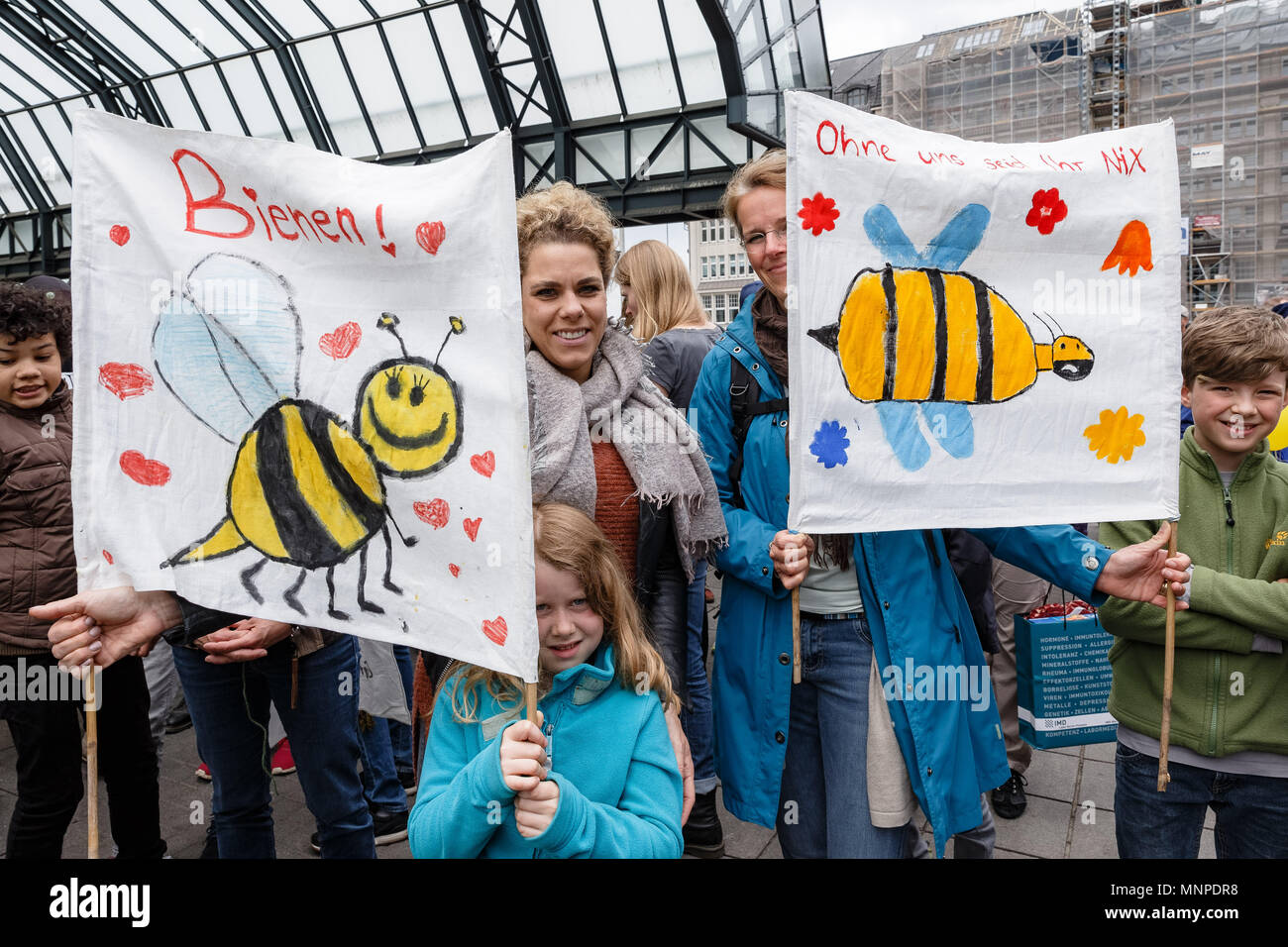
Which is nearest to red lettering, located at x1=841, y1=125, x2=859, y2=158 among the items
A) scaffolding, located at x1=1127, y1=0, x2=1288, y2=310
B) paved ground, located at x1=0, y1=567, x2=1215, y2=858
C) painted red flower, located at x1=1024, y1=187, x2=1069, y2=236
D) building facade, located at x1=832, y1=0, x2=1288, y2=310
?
painted red flower, located at x1=1024, y1=187, x2=1069, y2=236

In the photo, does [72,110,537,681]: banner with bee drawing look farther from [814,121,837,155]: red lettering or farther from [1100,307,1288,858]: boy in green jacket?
[1100,307,1288,858]: boy in green jacket

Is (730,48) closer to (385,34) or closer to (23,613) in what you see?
(385,34)

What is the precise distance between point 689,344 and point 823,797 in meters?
2.00

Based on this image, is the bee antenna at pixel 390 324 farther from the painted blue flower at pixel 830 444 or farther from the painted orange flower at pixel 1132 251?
the painted orange flower at pixel 1132 251

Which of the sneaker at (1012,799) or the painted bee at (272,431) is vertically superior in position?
the painted bee at (272,431)

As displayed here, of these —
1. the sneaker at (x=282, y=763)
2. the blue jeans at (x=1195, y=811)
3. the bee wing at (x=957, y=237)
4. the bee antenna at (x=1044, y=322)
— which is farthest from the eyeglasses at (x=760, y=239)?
the sneaker at (x=282, y=763)

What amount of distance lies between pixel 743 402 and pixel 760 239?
38 cm

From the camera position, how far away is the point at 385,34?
35.7 feet

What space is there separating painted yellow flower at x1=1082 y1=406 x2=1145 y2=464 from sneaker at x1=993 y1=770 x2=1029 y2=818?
177 centimetres

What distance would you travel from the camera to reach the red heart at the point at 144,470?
1716 millimetres

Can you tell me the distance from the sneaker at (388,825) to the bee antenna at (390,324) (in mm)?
2141

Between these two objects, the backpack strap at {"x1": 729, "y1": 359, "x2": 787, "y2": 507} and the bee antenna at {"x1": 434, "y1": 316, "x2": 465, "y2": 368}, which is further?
the backpack strap at {"x1": 729, "y1": 359, "x2": 787, "y2": 507}

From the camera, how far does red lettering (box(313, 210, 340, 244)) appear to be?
5.54 ft
